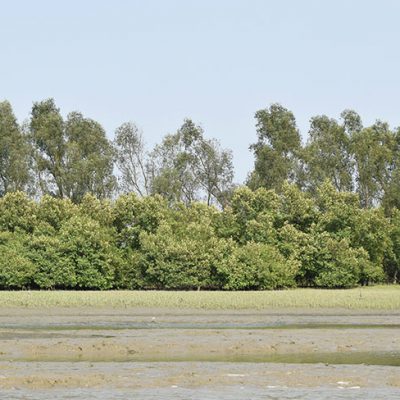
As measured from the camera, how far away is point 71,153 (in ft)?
396

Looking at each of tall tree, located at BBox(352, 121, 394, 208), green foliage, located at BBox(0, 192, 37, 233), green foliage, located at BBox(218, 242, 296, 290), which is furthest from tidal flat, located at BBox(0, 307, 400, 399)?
tall tree, located at BBox(352, 121, 394, 208)

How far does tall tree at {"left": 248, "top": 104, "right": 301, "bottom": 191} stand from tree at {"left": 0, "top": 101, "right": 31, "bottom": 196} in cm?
2752

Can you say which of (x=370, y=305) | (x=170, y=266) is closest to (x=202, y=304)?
(x=370, y=305)

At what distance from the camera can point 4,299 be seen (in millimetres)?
61406

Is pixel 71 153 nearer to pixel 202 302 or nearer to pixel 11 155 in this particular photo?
pixel 11 155

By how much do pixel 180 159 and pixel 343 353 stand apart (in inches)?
3629

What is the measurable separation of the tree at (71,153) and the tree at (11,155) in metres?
3.42

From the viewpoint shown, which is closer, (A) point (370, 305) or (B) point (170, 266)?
(A) point (370, 305)

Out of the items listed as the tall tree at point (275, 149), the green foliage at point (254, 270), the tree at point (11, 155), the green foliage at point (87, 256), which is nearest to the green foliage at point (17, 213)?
the green foliage at point (87, 256)

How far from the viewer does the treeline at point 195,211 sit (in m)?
83.8

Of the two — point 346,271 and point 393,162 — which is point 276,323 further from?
point 393,162

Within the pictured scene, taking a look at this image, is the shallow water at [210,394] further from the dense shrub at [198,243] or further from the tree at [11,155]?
the tree at [11,155]

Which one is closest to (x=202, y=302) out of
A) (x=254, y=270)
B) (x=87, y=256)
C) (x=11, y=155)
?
(x=254, y=270)

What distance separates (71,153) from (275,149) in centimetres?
2552
